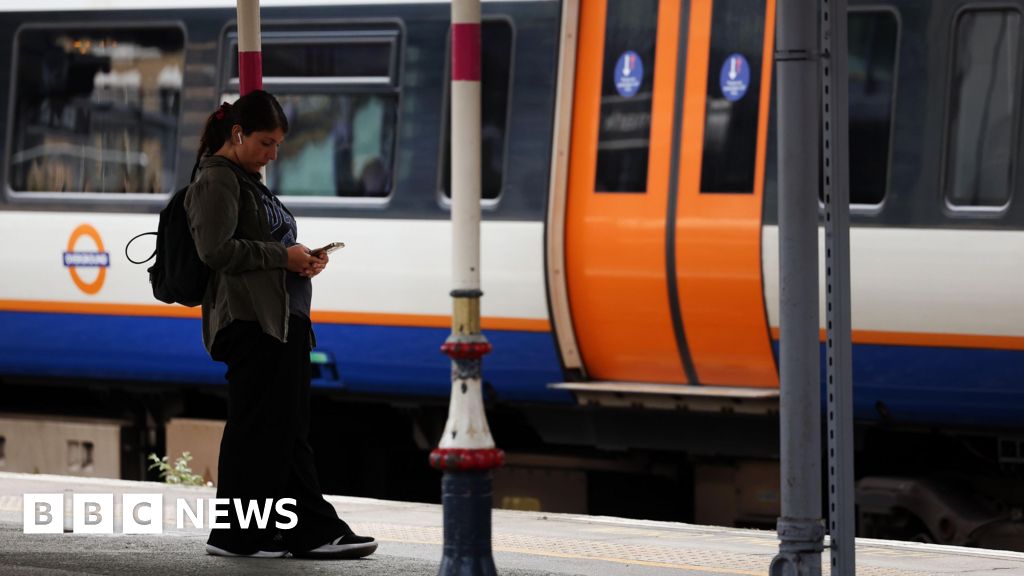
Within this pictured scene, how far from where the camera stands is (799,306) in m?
6.18

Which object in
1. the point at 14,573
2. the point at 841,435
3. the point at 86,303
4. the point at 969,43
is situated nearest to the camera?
the point at 841,435

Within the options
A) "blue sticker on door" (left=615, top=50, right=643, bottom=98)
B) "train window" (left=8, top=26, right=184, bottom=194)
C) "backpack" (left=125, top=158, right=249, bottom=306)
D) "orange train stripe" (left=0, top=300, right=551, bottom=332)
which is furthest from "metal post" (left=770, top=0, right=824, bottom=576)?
"train window" (left=8, top=26, right=184, bottom=194)

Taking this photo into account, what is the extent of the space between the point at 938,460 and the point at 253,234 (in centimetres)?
479

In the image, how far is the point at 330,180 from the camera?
1112 centimetres

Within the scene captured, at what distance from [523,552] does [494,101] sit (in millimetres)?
3525

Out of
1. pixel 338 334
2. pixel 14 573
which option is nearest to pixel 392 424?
pixel 338 334

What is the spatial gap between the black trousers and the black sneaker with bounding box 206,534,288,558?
0.02m

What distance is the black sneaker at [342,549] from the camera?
724cm

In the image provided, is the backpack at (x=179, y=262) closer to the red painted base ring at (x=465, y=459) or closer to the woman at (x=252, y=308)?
the woman at (x=252, y=308)

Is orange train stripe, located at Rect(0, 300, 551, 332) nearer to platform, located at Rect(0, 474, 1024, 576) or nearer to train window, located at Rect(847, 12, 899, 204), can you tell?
platform, located at Rect(0, 474, 1024, 576)

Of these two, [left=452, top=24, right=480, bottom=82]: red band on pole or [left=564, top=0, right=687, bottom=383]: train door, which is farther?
[left=564, top=0, right=687, bottom=383]: train door

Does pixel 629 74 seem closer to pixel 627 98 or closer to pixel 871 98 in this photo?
pixel 627 98

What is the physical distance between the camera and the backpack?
698 centimetres

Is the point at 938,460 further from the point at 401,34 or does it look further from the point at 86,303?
the point at 86,303
